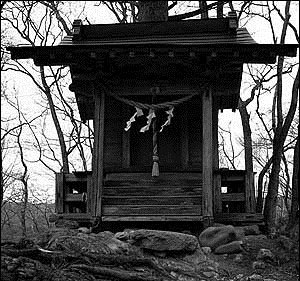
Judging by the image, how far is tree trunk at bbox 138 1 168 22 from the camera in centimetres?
1722

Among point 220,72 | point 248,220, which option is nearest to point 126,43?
point 220,72

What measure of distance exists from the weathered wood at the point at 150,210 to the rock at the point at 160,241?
2.64 meters

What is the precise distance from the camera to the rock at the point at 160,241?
884 cm

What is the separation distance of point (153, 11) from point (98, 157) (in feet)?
21.4

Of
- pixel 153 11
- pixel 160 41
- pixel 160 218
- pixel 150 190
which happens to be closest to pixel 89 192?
pixel 150 190

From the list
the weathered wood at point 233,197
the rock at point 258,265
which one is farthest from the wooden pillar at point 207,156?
the rock at point 258,265

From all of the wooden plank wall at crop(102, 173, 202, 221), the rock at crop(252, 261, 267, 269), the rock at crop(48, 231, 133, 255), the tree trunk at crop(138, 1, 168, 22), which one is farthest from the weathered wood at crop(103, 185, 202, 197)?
the tree trunk at crop(138, 1, 168, 22)

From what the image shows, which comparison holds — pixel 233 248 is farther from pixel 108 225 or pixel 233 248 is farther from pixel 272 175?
pixel 272 175

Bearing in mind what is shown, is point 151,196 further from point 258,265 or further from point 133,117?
point 258,265

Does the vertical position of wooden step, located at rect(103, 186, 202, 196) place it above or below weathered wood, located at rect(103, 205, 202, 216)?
above

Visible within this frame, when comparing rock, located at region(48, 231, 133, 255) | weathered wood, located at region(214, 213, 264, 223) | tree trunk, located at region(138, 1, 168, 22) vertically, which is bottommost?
rock, located at region(48, 231, 133, 255)

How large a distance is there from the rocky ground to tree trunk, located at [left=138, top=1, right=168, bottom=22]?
818 cm

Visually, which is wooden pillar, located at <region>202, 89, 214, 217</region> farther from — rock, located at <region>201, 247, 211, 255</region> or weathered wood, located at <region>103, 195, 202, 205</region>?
rock, located at <region>201, 247, 211, 255</region>

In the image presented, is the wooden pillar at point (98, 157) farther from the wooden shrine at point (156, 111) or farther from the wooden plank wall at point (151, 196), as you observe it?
the wooden plank wall at point (151, 196)
